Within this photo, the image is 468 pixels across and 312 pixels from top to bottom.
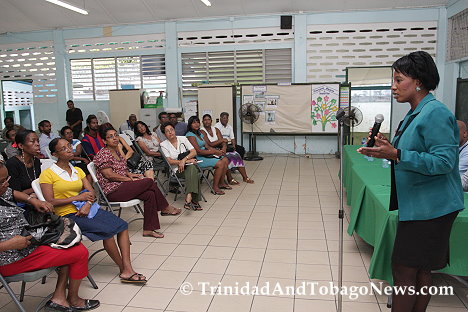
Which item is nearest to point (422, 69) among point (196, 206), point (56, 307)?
point (56, 307)

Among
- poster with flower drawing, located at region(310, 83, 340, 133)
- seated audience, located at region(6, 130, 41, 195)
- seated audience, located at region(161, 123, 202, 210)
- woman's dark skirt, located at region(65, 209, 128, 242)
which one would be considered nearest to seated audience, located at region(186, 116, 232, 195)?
seated audience, located at region(161, 123, 202, 210)

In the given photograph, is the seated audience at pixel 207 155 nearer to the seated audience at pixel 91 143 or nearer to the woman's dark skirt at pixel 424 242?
the seated audience at pixel 91 143

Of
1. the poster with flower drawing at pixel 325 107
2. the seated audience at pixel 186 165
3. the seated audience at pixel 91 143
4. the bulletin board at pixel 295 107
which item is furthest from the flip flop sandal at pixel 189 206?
the poster with flower drawing at pixel 325 107

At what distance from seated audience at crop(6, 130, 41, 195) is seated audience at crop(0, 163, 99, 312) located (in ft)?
2.53

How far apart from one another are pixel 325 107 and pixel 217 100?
7.92 ft

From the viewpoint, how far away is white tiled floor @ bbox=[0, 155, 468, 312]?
8.41 feet

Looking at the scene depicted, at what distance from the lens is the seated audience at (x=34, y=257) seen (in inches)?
84.9

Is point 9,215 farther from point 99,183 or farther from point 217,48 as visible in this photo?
point 217,48

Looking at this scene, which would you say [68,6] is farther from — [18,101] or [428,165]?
[428,165]

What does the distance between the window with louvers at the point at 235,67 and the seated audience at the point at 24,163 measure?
6411mm

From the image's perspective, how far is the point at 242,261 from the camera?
3.23m

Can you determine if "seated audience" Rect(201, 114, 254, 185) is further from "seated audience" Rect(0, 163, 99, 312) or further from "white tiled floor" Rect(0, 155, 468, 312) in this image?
"seated audience" Rect(0, 163, 99, 312)

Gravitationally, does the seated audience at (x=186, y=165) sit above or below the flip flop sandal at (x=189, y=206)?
above

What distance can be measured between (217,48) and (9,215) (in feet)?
25.2
